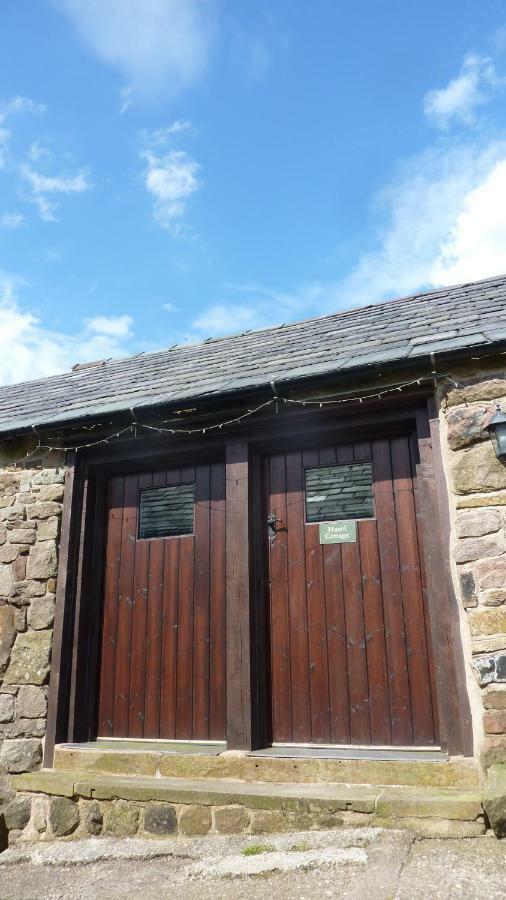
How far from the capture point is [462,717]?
388cm

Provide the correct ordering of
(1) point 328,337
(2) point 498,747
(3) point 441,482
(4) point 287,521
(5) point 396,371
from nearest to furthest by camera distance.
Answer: (2) point 498,747 → (3) point 441,482 → (5) point 396,371 → (4) point 287,521 → (1) point 328,337

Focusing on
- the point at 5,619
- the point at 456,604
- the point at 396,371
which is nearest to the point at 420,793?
the point at 456,604

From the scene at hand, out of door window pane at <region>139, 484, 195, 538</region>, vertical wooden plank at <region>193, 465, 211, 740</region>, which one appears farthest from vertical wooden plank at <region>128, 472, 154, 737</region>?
vertical wooden plank at <region>193, 465, 211, 740</region>

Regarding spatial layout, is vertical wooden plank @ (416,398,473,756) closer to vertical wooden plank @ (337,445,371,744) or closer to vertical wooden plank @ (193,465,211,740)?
vertical wooden plank @ (337,445,371,744)

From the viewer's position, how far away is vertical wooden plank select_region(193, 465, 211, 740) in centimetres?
475

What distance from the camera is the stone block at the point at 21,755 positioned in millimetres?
4688

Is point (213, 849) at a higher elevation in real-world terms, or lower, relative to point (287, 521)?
lower

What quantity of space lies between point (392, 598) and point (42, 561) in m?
2.88

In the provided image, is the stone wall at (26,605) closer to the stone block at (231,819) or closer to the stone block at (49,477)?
the stone block at (49,477)

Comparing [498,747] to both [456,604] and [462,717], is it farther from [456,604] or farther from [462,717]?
[456,604]

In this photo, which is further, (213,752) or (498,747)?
(213,752)

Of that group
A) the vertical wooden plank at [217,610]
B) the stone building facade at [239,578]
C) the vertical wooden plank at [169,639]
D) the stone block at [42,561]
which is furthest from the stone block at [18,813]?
the stone block at [42,561]

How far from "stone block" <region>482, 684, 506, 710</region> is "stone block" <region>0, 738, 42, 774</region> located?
3.33 m

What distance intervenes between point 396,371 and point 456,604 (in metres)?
1.72
